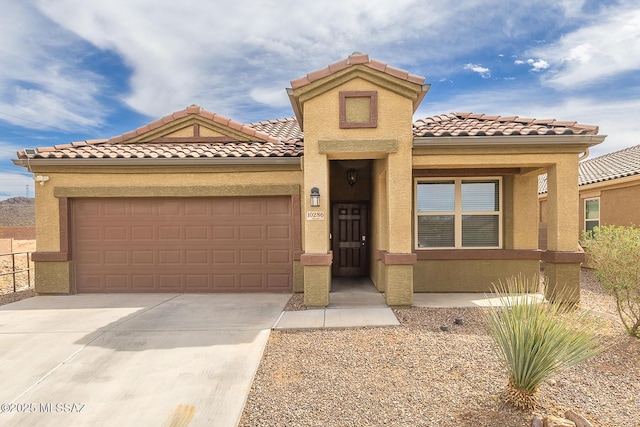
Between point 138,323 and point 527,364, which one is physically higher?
point 527,364

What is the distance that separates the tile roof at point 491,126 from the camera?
7016mm

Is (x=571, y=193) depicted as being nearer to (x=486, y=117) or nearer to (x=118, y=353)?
(x=486, y=117)

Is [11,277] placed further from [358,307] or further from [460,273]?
[460,273]

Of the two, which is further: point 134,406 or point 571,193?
point 571,193

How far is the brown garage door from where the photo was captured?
8.59 m

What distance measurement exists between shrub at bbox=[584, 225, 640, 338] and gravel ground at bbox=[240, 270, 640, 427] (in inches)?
22.1

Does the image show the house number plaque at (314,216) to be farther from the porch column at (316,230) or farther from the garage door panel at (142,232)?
the garage door panel at (142,232)

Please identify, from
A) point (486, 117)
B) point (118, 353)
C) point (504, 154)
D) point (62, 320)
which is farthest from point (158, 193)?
point (486, 117)

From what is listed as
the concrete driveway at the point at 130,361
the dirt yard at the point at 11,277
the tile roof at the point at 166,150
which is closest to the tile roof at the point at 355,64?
the tile roof at the point at 166,150

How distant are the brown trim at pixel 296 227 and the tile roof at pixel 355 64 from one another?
283 centimetres

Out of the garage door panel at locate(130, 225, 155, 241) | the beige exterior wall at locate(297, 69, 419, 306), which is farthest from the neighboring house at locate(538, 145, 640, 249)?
the garage door panel at locate(130, 225, 155, 241)

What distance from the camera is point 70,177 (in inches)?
337

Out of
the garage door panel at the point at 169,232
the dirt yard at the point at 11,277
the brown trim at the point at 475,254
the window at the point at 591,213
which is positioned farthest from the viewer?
the window at the point at 591,213

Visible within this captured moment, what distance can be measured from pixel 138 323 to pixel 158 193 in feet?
11.9
